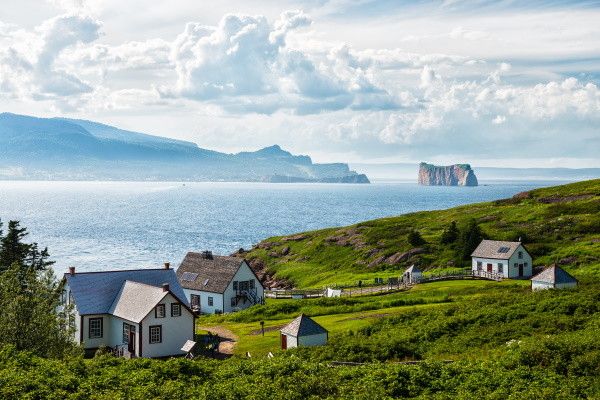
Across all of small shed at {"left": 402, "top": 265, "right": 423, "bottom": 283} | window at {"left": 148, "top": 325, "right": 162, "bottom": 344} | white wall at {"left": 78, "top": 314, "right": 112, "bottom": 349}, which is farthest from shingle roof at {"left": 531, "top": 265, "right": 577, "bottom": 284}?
white wall at {"left": 78, "top": 314, "right": 112, "bottom": 349}

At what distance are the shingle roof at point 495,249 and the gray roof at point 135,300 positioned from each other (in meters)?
52.7

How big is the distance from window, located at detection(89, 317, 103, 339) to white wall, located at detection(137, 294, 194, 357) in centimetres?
683

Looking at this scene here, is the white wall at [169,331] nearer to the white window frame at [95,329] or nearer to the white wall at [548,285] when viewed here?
the white window frame at [95,329]

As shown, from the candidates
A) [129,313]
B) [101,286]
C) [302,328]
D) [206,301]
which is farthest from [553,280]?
[101,286]

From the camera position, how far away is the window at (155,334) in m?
54.0

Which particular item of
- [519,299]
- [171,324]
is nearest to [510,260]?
[519,299]

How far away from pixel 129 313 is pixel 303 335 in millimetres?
17119

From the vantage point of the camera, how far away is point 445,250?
105m

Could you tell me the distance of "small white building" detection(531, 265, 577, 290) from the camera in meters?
66.6

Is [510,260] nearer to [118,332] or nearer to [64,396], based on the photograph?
[118,332]

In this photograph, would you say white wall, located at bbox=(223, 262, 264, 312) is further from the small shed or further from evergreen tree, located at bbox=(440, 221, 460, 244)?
evergreen tree, located at bbox=(440, 221, 460, 244)

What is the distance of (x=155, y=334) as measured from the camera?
54250 millimetres

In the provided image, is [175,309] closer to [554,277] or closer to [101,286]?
[101,286]

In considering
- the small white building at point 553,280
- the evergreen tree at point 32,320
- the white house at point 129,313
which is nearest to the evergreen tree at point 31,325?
the evergreen tree at point 32,320
